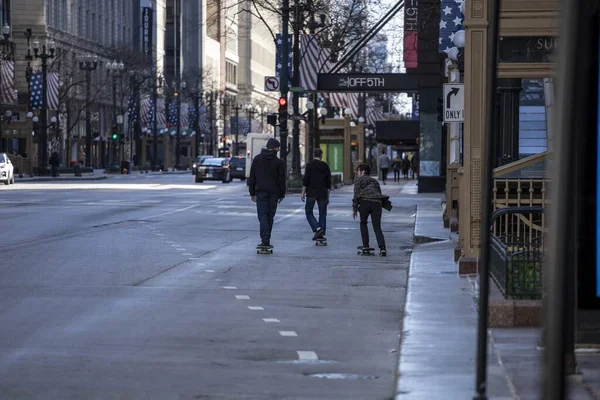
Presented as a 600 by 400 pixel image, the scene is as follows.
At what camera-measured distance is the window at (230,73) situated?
17688 centimetres

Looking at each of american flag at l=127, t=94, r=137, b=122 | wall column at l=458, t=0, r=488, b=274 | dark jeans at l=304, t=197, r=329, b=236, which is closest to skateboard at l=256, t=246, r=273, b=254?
dark jeans at l=304, t=197, r=329, b=236

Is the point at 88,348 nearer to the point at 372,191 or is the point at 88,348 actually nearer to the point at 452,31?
the point at 372,191

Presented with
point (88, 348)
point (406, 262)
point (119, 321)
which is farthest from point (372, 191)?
point (88, 348)

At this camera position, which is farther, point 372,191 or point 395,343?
point 372,191

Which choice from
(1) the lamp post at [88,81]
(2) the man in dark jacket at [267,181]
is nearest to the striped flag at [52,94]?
(1) the lamp post at [88,81]

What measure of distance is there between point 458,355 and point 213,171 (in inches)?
2504

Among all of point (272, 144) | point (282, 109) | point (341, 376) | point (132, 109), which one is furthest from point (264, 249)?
point (132, 109)

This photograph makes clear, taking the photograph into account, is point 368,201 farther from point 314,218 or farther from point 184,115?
point 184,115

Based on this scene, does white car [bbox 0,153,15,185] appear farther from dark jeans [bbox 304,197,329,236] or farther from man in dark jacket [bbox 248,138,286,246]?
man in dark jacket [bbox 248,138,286,246]

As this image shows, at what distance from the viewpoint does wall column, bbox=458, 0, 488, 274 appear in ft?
52.6

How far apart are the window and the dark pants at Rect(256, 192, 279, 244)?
511 feet

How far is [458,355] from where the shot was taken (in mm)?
9734

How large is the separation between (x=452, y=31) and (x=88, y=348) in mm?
17602

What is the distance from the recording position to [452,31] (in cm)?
2659
